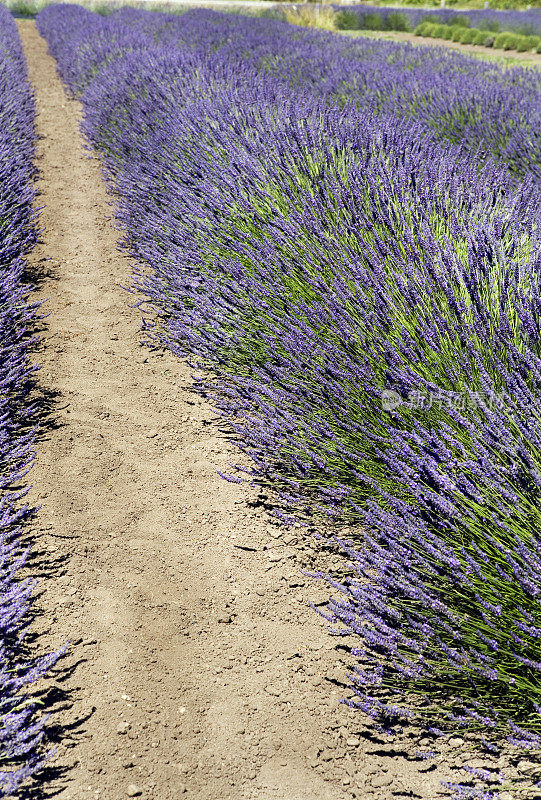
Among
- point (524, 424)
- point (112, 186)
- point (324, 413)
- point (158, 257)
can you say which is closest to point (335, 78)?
Answer: point (112, 186)

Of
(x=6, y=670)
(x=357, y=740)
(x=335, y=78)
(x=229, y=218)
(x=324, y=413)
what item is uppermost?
(x=335, y=78)

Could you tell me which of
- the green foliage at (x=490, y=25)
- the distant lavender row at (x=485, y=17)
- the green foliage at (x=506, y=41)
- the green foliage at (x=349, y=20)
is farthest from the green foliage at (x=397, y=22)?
the green foliage at (x=506, y=41)

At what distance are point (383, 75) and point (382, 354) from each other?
18.3 feet

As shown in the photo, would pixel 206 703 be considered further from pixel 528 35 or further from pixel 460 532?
pixel 528 35

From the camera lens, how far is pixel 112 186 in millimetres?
5496

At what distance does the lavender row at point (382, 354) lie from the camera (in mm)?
1491

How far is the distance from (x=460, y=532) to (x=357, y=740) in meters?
0.60

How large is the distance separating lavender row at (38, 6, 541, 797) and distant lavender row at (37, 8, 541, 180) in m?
0.98

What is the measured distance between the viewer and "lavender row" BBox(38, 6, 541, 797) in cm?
149

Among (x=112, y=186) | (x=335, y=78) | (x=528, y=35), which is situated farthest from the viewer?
(x=528, y=35)

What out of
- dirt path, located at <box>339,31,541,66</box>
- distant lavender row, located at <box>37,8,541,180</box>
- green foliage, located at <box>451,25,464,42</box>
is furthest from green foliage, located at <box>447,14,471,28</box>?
distant lavender row, located at <box>37,8,541,180</box>

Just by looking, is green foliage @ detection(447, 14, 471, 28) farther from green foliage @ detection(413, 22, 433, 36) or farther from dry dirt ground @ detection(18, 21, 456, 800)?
dry dirt ground @ detection(18, 21, 456, 800)

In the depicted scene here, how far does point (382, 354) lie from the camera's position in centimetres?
222

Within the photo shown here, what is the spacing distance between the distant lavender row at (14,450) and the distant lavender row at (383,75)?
8.93 feet
